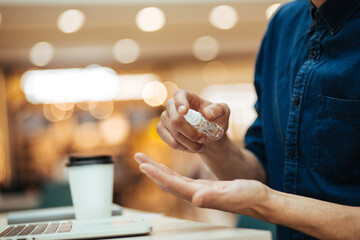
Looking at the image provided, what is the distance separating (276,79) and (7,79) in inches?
295

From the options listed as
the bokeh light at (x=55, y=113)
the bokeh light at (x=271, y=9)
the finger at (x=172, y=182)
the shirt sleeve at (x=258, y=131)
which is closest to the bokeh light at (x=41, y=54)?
the bokeh light at (x=55, y=113)

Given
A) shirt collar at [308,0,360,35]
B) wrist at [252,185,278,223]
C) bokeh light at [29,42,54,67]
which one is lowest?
wrist at [252,185,278,223]

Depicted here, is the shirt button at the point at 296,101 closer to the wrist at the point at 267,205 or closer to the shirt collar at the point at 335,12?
the shirt collar at the point at 335,12

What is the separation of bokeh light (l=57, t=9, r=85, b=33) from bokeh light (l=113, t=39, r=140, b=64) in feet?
2.58

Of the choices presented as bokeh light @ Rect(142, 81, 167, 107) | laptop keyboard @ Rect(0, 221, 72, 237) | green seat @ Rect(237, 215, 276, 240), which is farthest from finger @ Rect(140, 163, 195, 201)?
bokeh light @ Rect(142, 81, 167, 107)

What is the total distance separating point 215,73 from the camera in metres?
8.79

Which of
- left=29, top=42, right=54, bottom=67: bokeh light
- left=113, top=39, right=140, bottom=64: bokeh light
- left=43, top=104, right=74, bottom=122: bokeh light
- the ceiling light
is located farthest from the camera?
left=43, top=104, right=74, bottom=122: bokeh light

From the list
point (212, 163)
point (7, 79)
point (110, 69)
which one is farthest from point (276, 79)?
point (7, 79)

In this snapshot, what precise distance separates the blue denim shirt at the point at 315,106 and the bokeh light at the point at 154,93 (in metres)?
7.13

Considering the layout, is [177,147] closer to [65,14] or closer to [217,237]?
[217,237]

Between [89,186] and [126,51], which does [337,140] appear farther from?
[126,51]

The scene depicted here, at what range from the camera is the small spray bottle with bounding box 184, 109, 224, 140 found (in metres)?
0.88

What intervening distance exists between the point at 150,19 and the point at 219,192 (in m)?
5.72

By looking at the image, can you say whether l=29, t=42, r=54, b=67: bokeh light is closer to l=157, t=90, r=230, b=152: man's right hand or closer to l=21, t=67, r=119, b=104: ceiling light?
l=21, t=67, r=119, b=104: ceiling light
